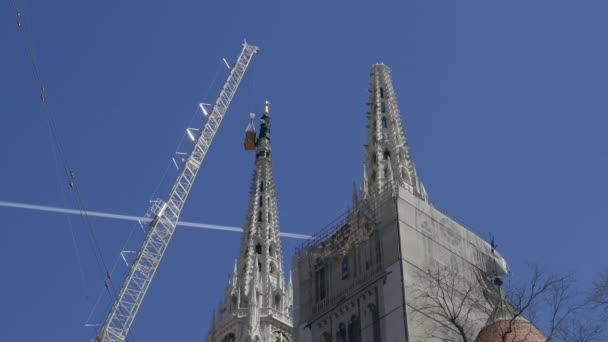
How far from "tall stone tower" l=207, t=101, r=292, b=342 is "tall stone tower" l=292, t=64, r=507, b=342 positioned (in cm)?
3372

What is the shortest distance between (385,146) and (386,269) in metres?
20.0

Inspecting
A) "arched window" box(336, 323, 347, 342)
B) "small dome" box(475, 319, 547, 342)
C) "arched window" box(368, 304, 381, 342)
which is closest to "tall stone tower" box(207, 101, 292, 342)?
"arched window" box(336, 323, 347, 342)

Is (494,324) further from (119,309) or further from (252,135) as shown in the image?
(252,135)

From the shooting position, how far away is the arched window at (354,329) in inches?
2694

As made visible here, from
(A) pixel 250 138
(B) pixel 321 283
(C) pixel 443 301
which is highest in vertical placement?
(A) pixel 250 138

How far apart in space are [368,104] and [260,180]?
4189cm

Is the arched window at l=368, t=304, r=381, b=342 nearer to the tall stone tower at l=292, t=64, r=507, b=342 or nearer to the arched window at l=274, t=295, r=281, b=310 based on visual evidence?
the tall stone tower at l=292, t=64, r=507, b=342

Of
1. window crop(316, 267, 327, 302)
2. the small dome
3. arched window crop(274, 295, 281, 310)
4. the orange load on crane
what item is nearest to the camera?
the small dome

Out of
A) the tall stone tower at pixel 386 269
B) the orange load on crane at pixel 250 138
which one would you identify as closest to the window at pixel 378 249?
the tall stone tower at pixel 386 269

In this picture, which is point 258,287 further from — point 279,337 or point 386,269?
point 386,269

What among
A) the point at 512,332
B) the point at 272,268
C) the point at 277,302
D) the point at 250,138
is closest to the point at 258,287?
the point at 277,302

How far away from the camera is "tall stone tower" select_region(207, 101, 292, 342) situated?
111m

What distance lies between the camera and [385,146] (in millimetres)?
86562

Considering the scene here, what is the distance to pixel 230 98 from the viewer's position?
5300 inches
